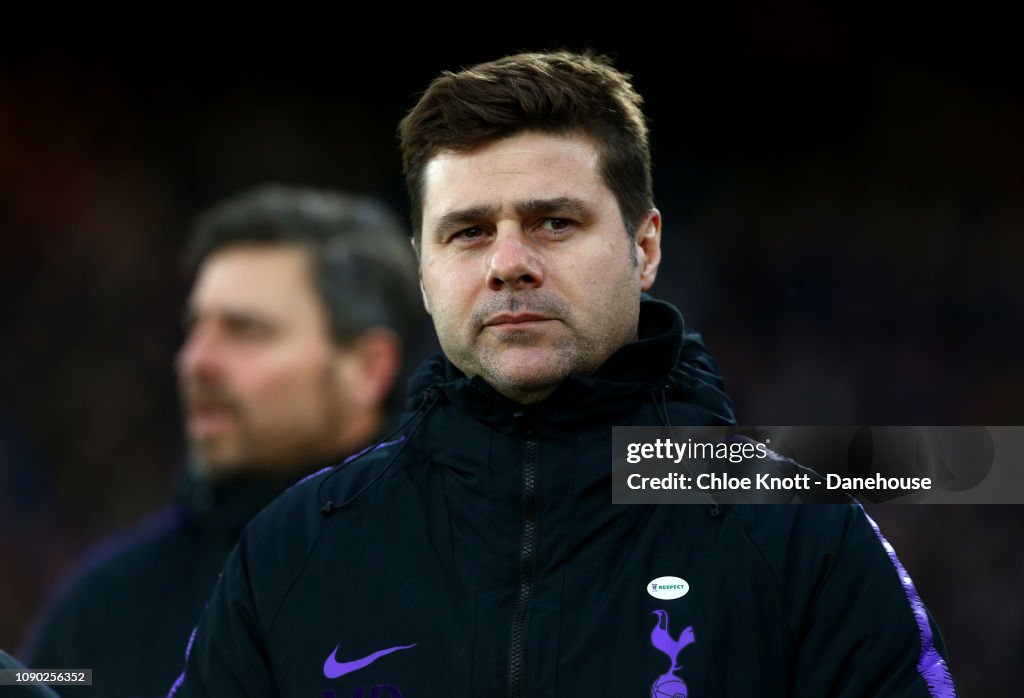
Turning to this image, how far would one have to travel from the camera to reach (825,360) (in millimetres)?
5770

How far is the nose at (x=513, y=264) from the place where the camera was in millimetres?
1879

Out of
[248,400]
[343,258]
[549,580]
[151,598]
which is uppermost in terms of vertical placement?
[343,258]

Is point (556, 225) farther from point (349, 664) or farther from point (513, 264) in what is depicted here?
point (349, 664)

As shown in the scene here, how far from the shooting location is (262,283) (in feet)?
13.5

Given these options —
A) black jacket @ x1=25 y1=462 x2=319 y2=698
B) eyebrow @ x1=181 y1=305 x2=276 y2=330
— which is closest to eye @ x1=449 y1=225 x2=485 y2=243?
black jacket @ x1=25 y1=462 x2=319 y2=698

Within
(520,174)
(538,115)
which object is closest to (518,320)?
(520,174)

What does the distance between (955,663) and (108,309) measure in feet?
13.6

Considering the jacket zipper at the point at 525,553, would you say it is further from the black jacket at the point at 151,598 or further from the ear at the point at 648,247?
the black jacket at the point at 151,598

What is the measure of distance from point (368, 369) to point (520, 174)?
2.33 m

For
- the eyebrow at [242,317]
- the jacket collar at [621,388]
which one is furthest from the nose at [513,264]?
the eyebrow at [242,317]

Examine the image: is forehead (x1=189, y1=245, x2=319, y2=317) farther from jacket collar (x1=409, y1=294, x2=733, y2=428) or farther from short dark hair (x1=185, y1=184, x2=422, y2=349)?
jacket collar (x1=409, y1=294, x2=733, y2=428)

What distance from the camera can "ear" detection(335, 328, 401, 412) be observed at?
4.14 meters

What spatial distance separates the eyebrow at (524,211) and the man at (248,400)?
178 cm

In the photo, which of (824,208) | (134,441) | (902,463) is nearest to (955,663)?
(824,208)
